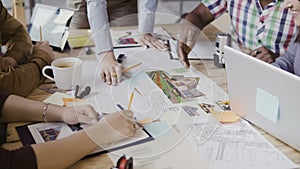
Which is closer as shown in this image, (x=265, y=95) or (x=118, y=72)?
(x=265, y=95)

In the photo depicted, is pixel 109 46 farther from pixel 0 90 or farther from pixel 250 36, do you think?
pixel 250 36

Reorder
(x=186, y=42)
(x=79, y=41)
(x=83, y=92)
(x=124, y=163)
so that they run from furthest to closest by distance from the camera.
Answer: (x=79, y=41) < (x=186, y=42) < (x=83, y=92) < (x=124, y=163)

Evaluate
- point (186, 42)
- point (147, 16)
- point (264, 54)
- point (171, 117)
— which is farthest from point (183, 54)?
point (171, 117)

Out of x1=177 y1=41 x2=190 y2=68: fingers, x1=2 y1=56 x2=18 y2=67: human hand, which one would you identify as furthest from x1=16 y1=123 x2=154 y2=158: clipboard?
x1=177 y1=41 x2=190 y2=68: fingers

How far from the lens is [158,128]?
1.20 meters

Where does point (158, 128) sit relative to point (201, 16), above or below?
below

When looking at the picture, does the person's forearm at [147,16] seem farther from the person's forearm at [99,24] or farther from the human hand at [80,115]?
the human hand at [80,115]

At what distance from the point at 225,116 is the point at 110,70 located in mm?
446

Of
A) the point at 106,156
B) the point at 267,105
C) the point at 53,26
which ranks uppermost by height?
the point at 53,26

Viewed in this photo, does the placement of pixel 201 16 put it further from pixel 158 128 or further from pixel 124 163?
pixel 124 163

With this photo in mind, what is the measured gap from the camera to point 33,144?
1084 millimetres

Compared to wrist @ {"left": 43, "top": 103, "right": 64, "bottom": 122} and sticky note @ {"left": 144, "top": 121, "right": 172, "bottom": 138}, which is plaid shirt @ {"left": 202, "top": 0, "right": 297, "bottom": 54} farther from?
wrist @ {"left": 43, "top": 103, "right": 64, "bottom": 122}

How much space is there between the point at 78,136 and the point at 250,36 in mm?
1017

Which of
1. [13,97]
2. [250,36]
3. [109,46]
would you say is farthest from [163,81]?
[250,36]
